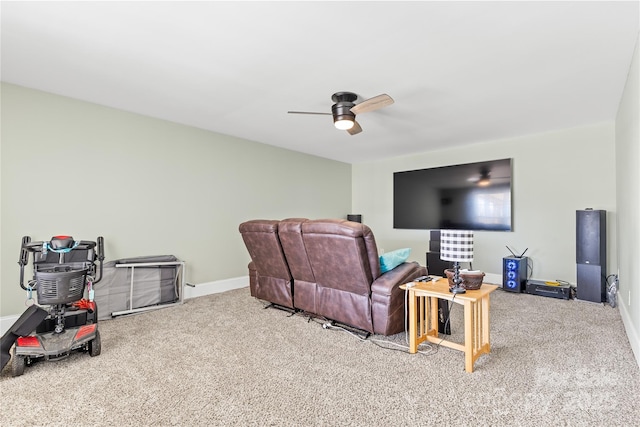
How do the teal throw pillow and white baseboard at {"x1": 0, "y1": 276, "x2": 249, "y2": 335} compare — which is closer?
the teal throw pillow

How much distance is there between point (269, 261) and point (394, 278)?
56.0 inches

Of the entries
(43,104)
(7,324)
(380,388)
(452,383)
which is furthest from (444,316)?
(43,104)

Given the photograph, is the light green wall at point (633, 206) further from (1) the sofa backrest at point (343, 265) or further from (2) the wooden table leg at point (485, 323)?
(1) the sofa backrest at point (343, 265)

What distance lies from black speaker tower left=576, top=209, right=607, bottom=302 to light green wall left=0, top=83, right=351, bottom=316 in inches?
166

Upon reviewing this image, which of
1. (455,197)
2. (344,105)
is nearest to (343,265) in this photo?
(344,105)

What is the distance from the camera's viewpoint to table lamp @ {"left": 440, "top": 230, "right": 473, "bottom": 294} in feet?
7.43

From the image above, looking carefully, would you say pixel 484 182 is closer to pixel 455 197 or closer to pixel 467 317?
pixel 455 197

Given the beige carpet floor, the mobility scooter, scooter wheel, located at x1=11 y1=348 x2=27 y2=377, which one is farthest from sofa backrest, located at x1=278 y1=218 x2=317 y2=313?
scooter wheel, located at x1=11 y1=348 x2=27 y2=377

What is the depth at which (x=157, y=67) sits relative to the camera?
269cm

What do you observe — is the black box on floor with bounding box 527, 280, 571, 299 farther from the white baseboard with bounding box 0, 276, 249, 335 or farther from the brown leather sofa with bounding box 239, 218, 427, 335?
the white baseboard with bounding box 0, 276, 249, 335

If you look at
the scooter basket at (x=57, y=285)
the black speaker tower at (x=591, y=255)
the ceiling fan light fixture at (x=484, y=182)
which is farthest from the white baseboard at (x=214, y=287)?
the black speaker tower at (x=591, y=255)

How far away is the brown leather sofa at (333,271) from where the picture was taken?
260cm

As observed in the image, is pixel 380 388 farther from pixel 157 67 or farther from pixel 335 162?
pixel 335 162

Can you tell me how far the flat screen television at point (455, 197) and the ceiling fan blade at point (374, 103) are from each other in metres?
3.03
